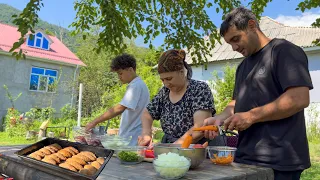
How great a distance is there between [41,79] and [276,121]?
1388cm

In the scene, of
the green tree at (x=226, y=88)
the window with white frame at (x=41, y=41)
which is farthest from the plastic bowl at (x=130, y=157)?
the window with white frame at (x=41, y=41)

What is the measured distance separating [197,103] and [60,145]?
2.82ft

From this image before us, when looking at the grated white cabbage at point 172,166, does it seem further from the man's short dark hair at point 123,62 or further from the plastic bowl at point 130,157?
the man's short dark hair at point 123,62

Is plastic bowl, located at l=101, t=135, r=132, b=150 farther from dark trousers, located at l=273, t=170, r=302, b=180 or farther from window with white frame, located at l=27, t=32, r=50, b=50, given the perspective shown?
window with white frame, located at l=27, t=32, r=50, b=50

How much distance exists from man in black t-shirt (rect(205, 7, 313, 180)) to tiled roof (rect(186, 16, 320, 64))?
953cm

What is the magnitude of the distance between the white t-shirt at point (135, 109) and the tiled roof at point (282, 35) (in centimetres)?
853

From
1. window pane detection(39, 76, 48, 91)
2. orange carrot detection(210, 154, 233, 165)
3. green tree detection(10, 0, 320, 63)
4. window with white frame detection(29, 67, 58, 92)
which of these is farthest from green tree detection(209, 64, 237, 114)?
orange carrot detection(210, 154, 233, 165)

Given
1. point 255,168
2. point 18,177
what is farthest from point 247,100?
point 18,177

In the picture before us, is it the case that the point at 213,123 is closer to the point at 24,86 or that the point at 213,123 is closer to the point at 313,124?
the point at 313,124

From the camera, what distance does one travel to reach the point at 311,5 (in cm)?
460

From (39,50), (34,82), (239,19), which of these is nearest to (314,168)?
(239,19)

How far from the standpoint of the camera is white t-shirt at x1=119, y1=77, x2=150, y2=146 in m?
2.80

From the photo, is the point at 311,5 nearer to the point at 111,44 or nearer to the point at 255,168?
the point at 111,44

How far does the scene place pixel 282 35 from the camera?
1321cm
